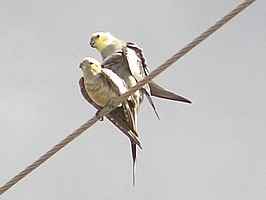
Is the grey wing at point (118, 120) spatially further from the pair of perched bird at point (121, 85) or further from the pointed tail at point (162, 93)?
the pointed tail at point (162, 93)

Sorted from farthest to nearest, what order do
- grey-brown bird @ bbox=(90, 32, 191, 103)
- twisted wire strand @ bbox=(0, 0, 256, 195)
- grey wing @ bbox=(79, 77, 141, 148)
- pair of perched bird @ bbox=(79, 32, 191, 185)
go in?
1. grey-brown bird @ bbox=(90, 32, 191, 103)
2. pair of perched bird @ bbox=(79, 32, 191, 185)
3. grey wing @ bbox=(79, 77, 141, 148)
4. twisted wire strand @ bbox=(0, 0, 256, 195)

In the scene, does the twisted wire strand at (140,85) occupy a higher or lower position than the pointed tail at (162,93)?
lower

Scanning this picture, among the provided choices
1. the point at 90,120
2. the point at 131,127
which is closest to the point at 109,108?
the point at 131,127

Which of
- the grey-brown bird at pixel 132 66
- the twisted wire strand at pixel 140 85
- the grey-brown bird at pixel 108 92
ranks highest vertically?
the grey-brown bird at pixel 132 66

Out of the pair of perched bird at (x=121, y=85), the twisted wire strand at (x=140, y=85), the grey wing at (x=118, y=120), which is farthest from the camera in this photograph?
the pair of perched bird at (x=121, y=85)

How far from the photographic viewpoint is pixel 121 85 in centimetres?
926

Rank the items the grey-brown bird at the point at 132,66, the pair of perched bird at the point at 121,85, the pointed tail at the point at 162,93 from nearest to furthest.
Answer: the pair of perched bird at the point at 121,85, the pointed tail at the point at 162,93, the grey-brown bird at the point at 132,66

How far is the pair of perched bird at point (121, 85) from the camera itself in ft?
30.1

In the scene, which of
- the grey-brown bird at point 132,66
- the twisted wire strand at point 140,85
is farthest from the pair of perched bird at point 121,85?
the twisted wire strand at point 140,85

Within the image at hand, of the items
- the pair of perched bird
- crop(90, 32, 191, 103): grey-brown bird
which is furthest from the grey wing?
crop(90, 32, 191, 103): grey-brown bird

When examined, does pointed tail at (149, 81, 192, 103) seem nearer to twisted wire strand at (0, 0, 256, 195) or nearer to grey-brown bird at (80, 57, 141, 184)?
grey-brown bird at (80, 57, 141, 184)

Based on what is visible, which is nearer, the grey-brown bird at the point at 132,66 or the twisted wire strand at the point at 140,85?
the twisted wire strand at the point at 140,85

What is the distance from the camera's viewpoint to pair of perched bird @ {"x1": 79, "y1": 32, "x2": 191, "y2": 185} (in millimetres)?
9172

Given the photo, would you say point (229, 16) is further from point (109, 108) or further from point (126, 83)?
point (126, 83)
